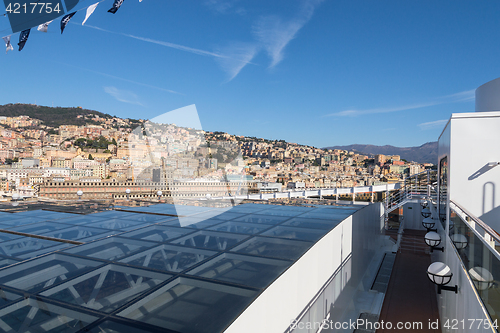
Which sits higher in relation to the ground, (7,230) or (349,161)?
(349,161)

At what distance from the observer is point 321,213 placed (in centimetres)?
535

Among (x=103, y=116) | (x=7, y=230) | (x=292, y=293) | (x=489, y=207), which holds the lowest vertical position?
(x=292, y=293)

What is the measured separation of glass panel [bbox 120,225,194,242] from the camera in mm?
3239

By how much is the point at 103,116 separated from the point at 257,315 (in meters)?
79.7

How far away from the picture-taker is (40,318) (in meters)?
1.50

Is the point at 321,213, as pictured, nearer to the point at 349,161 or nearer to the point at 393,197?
the point at 393,197

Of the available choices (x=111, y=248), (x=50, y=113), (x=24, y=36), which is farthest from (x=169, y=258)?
(x=50, y=113)

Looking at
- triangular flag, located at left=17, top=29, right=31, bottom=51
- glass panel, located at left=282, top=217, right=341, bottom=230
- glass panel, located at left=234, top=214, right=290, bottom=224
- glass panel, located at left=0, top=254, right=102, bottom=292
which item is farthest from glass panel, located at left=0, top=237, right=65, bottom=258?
triangular flag, located at left=17, top=29, right=31, bottom=51

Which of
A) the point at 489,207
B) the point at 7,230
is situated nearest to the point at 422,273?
the point at 489,207

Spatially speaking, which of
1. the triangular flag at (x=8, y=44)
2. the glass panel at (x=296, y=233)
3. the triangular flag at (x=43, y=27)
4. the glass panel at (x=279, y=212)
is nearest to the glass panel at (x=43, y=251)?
the glass panel at (x=296, y=233)

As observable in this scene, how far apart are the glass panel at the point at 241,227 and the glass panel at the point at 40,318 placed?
7.29 feet

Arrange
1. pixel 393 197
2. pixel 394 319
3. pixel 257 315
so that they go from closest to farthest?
pixel 257 315 < pixel 394 319 < pixel 393 197

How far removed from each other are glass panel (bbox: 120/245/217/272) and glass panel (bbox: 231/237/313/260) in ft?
1.23

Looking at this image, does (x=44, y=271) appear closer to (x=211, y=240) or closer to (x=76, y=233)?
(x=76, y=233)
